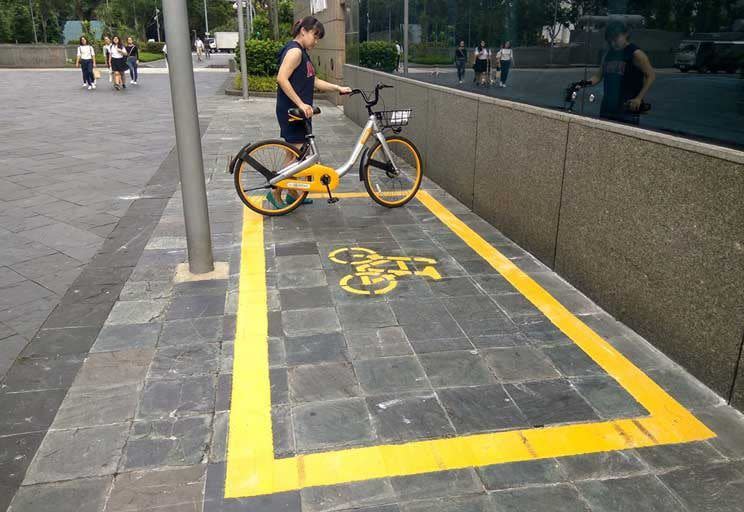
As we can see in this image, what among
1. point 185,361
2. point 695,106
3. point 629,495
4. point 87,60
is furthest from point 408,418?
point 87,60

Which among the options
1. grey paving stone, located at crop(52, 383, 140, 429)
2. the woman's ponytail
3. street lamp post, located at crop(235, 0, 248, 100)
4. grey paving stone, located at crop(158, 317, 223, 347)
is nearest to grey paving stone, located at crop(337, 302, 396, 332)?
grey paving stone, located at crop(158, 317, 223, 347)

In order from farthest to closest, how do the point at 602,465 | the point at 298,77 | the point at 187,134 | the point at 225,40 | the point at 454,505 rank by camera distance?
the point at 225,40 → the point at 298,77 → the point at 187,134 → the point at 602,465 → the point at 454,505

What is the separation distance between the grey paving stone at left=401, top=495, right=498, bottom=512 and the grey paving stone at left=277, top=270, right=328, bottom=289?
230 centimetres

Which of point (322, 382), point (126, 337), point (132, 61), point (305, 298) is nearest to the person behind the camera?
point (322, 382)

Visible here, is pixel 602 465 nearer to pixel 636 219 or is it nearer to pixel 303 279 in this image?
pixel 636 219

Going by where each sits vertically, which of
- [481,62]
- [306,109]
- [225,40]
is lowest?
[306,109]

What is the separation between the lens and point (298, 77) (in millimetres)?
5895

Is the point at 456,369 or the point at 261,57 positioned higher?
the point at 261,57

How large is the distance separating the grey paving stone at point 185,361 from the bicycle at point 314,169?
2.60 meters

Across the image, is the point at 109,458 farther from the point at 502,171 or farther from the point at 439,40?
the point at 439,40

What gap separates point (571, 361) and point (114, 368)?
8.24 ft

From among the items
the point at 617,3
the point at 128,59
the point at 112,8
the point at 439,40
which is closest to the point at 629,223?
the point at 617,3

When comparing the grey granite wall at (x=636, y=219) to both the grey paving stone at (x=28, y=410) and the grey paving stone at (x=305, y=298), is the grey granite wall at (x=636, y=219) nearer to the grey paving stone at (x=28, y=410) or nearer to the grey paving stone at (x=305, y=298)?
the grey paving stone at (x=305, y=298)

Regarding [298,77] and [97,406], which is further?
[298,77]
